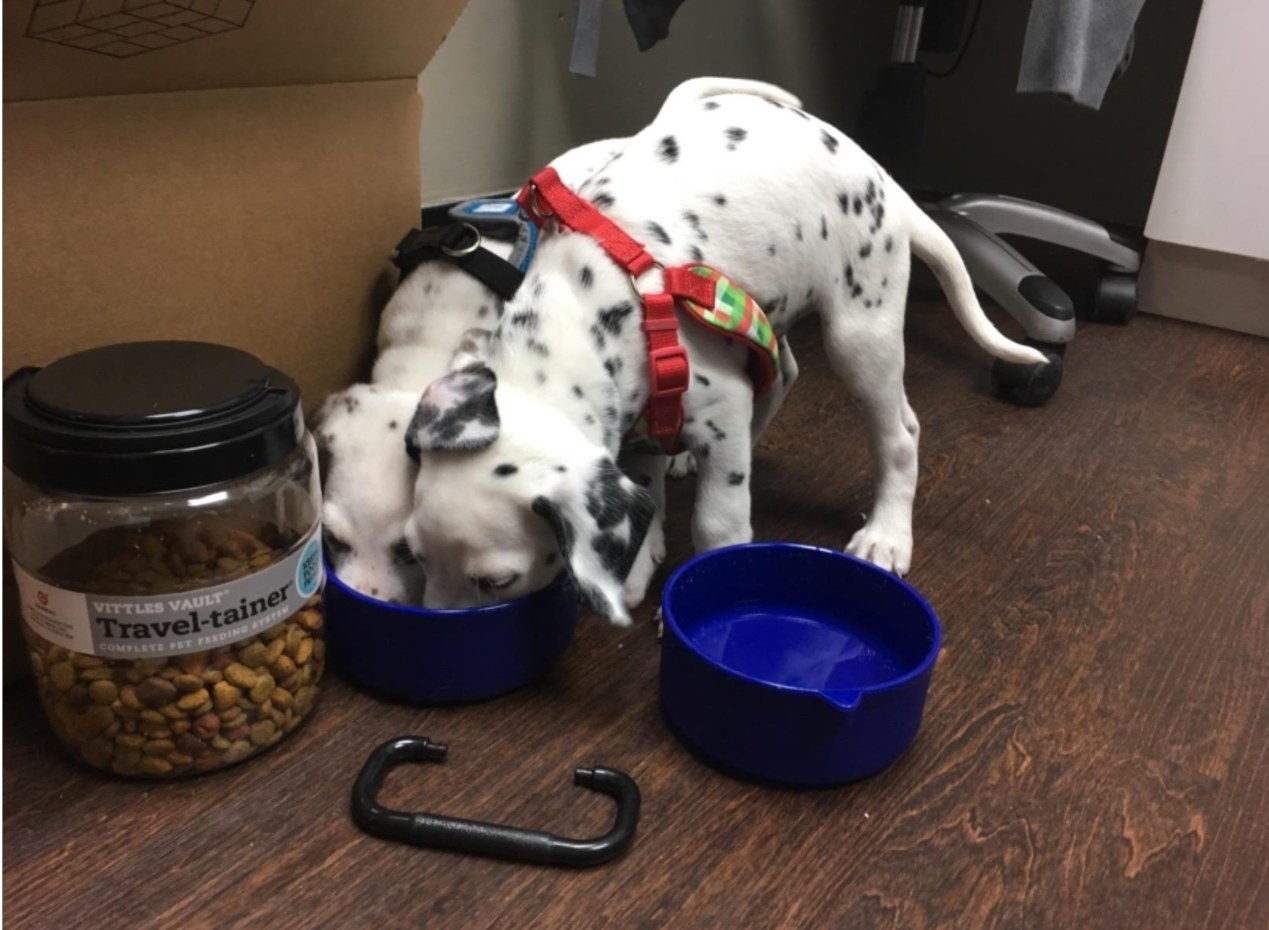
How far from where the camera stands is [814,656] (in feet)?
4.28

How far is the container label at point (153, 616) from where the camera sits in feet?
3.18

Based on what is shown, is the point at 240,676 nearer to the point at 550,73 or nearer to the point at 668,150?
the point at 668,150

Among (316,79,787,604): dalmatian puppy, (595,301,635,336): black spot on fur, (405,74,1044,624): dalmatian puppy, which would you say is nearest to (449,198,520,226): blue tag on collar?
(316,79,787,604): dalmatian puppy

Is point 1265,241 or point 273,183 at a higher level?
point 273,183

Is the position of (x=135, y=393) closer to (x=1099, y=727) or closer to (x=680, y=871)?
(x=680, y=871)

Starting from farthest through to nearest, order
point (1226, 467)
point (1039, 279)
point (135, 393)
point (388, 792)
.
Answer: point (1039, 279), point (1226, 467), point (388, 792), point (135, 393)

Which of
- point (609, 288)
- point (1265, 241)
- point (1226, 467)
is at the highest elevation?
point (609, 288)

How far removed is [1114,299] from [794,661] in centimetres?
192

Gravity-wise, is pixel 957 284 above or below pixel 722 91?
below

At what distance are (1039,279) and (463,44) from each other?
1.32 metres

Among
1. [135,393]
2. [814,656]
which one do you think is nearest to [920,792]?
[814,656]

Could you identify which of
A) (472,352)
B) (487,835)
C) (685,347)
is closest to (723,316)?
(685,347)

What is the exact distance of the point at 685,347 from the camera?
1.31 meters

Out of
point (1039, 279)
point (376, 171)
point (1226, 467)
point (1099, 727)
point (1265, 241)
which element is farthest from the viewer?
point (1265, 241)
